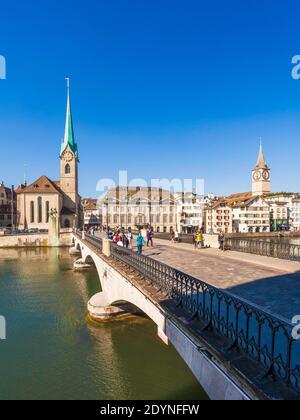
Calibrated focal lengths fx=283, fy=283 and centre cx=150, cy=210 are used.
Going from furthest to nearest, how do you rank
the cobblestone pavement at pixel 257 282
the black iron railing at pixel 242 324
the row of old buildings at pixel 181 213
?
the row of old buildings at pixel 181 213
the cobblestone pavement at pixel 257 282
the black iron railing at pixel 242 324

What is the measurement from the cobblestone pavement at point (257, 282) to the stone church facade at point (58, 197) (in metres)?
53.3

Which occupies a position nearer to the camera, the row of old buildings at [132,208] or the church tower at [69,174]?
the row of old buildings at [132,208]

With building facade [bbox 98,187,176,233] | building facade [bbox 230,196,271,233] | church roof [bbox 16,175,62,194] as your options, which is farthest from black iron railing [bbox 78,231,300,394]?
building facade [bbox 230,196,271,233]

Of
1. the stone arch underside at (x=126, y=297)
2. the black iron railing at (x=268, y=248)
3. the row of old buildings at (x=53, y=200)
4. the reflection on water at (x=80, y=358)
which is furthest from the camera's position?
the row of old buildings at (x=53, y=200)

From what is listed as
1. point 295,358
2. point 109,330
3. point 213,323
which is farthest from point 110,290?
point 295,358

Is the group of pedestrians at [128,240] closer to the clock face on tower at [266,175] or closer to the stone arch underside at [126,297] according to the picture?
the stone arch underside at [126,297]

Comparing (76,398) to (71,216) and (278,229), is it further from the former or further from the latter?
(278,229)

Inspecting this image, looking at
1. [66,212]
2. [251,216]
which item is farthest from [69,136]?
[251,216]

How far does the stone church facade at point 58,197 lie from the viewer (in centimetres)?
6906

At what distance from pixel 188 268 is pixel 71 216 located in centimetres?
6515

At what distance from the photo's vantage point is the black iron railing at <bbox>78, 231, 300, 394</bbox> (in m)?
3.53

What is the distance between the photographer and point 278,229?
98.5m

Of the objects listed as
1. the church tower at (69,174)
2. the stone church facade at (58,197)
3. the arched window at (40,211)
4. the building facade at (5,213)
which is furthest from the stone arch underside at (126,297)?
the building facade at (5,213)

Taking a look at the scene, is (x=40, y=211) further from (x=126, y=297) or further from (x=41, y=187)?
(x=126, y=297)
